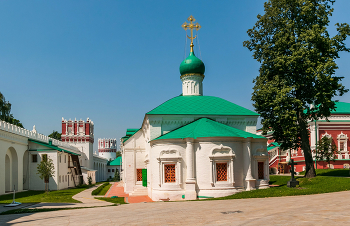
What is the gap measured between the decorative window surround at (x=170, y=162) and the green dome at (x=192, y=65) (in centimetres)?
1058

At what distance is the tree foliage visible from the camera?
36.0m

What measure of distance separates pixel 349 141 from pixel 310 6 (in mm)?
23325

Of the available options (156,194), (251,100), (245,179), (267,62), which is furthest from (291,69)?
(156,194)

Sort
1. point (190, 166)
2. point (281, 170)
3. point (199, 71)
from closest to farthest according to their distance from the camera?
1. point (190, 166)
2. point (199, 71)
3. point (281, 170)

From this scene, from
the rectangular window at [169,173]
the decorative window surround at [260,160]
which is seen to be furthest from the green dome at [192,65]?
the rectangular window at [169,173]

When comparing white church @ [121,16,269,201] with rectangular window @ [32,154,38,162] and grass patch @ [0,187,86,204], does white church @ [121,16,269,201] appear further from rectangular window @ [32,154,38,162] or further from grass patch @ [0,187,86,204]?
rectangular window @ [32,154,38,162]

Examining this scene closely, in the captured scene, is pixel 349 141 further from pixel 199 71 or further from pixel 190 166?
pixel 190 166

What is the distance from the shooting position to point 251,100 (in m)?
26.1

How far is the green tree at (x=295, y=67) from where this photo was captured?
23.3m

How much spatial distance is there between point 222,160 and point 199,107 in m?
5.88

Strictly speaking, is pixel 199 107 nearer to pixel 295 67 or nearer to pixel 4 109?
pixel 295 67

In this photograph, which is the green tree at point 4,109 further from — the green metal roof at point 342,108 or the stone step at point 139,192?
the green metal roof at point 342,108

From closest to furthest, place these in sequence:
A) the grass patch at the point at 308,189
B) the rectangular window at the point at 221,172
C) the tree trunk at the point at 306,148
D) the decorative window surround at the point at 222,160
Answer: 1. the grass patch at the point at 308,189
2. the decorative window surround at the point at 222,160
3. the rectangular window at the point at 221,172
4. the tree trunk at the point at 306,148

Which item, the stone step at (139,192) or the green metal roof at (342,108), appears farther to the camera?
the green metal roof at (342,108)
